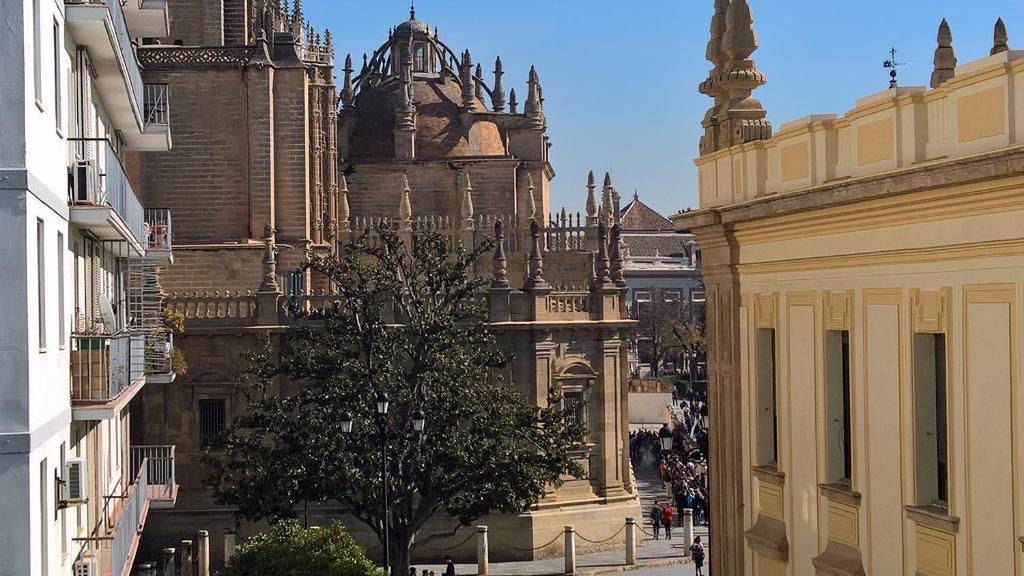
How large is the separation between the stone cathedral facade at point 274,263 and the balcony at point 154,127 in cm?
940

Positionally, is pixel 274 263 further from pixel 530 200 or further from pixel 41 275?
pixel 41 275

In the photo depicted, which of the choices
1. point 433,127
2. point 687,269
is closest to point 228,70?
point 433,127

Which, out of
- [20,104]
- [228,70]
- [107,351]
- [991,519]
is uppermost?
[228,70]

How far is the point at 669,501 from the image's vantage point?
41.9m

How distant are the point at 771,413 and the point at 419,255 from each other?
15899 mm

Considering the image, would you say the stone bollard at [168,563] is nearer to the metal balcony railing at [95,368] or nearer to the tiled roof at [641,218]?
the metal balcony railing at [95,368]

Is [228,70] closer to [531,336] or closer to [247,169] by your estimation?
[247,169]

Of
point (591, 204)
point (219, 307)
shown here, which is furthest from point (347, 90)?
point (219, 307)

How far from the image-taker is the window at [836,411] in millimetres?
15273

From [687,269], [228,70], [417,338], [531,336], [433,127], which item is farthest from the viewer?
[687,269]

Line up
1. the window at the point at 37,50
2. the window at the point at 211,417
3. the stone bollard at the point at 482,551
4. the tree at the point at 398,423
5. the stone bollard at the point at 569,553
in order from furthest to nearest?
the window at the point at 211,417, the stone bollard at the point at 482,551, the stone bollard at the point at 569,553, the tree at the point at 398,423, the window at the point at 37,50

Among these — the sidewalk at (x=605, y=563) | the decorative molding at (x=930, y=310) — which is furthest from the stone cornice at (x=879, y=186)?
the sidewalk at (x=605, y=563)

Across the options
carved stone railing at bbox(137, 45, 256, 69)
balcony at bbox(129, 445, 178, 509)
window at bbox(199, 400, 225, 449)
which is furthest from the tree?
carved stone railing at bbox(137, 45, 256, 69)

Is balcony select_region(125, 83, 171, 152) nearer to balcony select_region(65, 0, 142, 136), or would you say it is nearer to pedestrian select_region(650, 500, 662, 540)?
balcony select_region(65, 0, 142, 136)
